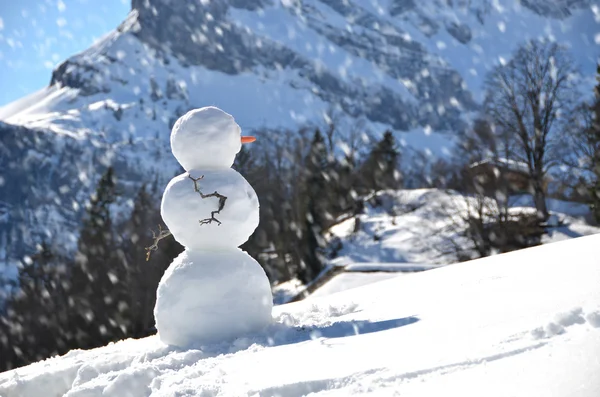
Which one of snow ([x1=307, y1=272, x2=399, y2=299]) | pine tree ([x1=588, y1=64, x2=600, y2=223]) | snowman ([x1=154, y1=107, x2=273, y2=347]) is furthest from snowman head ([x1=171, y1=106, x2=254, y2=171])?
pine tree ([x1=588, y1=64, x2=600, y2=223])

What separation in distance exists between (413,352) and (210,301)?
2322 millimetres

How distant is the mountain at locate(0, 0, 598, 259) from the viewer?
5369 inches

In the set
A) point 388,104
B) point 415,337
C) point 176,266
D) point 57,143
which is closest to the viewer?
point 415,337

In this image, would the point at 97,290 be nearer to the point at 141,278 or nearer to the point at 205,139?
the point at 141,278

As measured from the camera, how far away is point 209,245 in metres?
5.50

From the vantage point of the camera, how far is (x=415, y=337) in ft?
12.5

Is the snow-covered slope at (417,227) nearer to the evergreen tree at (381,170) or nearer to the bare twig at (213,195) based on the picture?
the evergreen tree at (381,170)

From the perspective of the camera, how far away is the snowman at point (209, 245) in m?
5.14

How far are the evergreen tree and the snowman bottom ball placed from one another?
28.4 m

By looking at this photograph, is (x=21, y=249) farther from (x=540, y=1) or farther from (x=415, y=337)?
(x=540, y=1)

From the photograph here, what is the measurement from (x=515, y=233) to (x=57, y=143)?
109 meters

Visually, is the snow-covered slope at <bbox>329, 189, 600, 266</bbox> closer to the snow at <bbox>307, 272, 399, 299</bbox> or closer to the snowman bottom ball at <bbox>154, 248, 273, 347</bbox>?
the snow at <bbox>307, 272, 399, 299</bbox>

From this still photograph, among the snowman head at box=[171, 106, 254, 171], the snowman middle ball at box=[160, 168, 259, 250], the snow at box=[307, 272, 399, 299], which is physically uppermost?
the snowman head at box=[171, 106, 254, 171]

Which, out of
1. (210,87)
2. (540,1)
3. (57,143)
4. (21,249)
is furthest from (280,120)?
(540,1)
